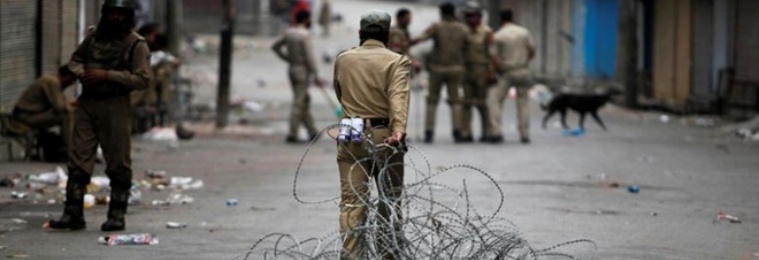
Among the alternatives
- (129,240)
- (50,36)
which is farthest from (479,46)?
(129,240)

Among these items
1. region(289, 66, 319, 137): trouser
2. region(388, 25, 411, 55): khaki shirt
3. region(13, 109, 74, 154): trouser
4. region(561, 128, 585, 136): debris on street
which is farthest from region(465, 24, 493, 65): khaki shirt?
region(13, 109, 74, 154): trouser

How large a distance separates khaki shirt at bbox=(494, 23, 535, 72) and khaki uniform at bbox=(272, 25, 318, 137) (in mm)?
2495

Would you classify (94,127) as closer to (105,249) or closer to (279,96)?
(105,249)

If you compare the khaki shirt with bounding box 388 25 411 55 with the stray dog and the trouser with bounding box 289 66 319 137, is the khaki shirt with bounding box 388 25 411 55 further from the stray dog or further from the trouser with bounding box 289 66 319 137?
the stray dog

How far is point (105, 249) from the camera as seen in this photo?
1170 cm

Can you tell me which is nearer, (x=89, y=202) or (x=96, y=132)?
(x=96, y=132)

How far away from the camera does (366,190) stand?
10.4 metres

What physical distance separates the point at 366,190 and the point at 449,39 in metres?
13.0

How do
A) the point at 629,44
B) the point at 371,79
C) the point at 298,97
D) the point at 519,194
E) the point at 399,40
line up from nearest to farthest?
1. the point at 371,79
2. the point at 519,194
3. the point at 399,40
4. the point at 298,97
5. the point at 629,44

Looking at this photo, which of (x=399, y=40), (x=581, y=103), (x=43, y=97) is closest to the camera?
(x=43, y=97)

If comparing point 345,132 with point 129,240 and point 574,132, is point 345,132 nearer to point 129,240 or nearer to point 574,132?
point 129,240

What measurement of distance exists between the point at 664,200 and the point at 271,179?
426cm

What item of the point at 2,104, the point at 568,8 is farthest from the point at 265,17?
the point at 2,104

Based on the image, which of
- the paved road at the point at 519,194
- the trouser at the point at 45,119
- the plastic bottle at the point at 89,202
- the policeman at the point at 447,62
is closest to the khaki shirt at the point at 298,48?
the paved road at the point at 519,194
